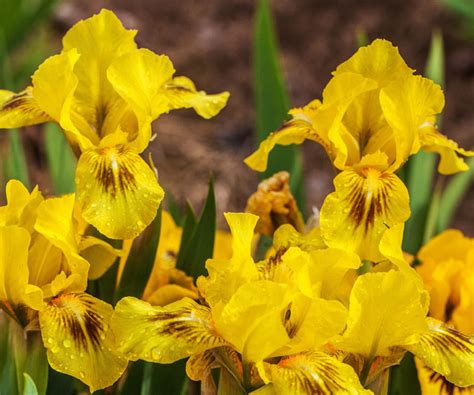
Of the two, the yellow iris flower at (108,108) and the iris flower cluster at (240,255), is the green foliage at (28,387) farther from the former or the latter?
the yellow iris flower at (108,108)

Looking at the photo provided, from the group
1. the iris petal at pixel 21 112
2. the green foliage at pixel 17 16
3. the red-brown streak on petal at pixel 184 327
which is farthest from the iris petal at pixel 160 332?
the green foliage at pixel 17 16

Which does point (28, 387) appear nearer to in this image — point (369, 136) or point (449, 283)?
point (369, 136)

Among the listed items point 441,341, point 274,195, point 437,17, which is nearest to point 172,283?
point 274,195

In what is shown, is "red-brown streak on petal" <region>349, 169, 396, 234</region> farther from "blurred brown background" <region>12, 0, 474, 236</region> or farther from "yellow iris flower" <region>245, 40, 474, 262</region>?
"blurred brown background" <region>12, 0, 474, 236</region>

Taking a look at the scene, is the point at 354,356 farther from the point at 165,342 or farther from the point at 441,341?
the point at 165,342

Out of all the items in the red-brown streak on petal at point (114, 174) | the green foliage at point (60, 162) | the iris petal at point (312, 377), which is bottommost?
the iris petal at point (312, 377)
